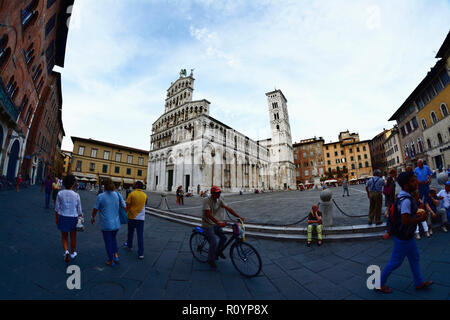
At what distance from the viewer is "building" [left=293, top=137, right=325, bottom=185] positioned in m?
53.8

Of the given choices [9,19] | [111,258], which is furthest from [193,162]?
[111,258]

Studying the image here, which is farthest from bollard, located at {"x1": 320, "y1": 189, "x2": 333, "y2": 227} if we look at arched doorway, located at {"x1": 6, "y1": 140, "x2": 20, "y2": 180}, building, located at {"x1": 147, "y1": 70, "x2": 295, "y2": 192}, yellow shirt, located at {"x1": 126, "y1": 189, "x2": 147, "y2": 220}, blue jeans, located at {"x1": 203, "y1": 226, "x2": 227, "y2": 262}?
arched doorway, located at {"x1": 6, "y1": 140, "x2": 20, "y2": 180}

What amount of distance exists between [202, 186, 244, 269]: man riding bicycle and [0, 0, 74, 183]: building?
14.2 metres

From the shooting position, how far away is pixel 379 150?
1839 inches

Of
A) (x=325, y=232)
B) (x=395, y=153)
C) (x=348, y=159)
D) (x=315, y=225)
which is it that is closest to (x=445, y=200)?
(x=325, y=232)

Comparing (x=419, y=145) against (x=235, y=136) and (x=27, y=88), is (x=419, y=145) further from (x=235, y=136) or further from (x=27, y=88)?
(x=27, y=88)

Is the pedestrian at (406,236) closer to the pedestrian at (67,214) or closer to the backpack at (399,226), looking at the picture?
the backpack at (399,226)

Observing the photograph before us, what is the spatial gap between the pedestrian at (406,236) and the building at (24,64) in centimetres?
1667

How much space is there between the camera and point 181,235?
5812 mm

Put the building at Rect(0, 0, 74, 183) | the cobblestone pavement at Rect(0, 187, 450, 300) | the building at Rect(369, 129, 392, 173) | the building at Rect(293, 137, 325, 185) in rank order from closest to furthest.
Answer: the cobblestone pavement at Rect(0, 187, 450, 300), the building at Rect(0, 0, 74, 183), the building at Rect(369, 129, 392, 173), the building at Rect(293, 137, 325, 185)

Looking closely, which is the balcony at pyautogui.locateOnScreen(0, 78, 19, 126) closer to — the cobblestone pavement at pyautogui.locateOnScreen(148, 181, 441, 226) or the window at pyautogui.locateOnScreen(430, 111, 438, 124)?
the cobblestone pavement at pyautogui.locateOnScreen(148, 181, 441, 226)

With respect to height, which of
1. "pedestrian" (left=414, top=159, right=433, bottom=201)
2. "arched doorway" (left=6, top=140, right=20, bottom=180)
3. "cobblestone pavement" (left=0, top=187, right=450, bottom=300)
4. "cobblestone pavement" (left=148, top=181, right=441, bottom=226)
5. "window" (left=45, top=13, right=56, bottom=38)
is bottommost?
"cobblestone pavement" (left=0, top=187, right=450, bottom=300)

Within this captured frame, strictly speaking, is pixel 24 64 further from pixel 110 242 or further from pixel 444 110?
pixel 444 110

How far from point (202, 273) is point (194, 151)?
2584cm
